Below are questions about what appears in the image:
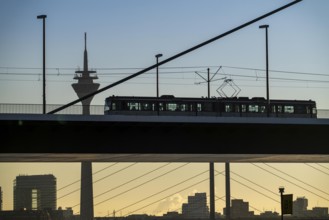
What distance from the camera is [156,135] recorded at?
284 ft

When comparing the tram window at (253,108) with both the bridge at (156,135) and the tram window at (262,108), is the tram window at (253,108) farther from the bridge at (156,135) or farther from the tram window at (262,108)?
the bridge at (156,135)

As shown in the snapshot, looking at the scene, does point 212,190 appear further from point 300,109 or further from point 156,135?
point 156,135

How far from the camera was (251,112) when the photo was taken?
11325cm

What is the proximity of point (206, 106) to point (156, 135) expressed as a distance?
2642cm

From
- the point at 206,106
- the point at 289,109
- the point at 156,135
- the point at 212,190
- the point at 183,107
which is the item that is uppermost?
the point at 206,106

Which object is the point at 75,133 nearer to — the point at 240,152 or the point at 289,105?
the point at 240,152

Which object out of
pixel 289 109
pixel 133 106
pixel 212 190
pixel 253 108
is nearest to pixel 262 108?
pixel 253 108

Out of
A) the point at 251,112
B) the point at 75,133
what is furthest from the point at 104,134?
Result: the point at 251,112

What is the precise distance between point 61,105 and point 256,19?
21.8 meters

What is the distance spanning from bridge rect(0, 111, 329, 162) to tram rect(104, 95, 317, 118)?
1511 cm

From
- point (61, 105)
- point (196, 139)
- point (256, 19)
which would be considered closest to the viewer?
point (256, 19)

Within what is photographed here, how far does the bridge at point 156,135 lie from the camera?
82.8 metres

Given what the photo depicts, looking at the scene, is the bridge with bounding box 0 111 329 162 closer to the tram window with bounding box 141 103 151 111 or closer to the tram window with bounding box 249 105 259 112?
the tram window with bounding box 141 103 151 111

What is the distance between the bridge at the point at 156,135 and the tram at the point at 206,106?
15115 millimetres
